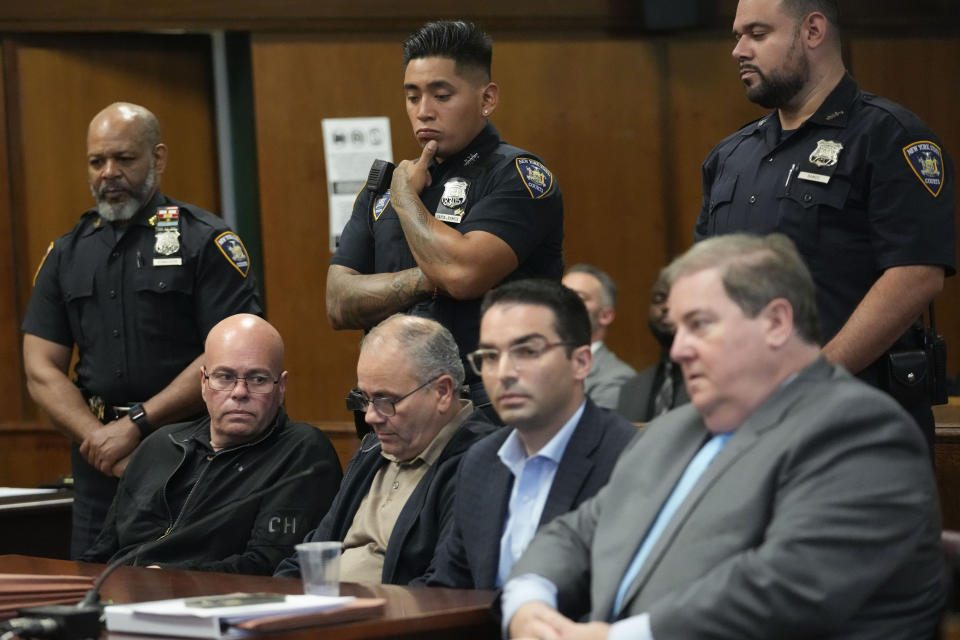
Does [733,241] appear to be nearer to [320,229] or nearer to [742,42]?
[742,42]

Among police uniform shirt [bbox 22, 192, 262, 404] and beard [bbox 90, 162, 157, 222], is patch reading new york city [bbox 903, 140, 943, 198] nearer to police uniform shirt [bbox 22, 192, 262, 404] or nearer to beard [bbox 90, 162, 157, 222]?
police uniform shirt [bbox 22, 192, 262, 404]

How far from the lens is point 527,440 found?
264cm

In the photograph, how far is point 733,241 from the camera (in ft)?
7.02

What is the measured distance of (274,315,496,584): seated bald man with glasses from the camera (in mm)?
3121

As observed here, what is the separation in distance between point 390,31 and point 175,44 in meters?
0.92

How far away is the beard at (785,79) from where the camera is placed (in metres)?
2.96

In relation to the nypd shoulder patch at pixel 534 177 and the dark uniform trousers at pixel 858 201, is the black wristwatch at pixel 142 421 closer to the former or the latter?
the nypd shoulder patch at pixel 534 177

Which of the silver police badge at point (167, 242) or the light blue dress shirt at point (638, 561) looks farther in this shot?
the silver police badge at point (167, 242)

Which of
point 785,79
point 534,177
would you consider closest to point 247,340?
point 534,177

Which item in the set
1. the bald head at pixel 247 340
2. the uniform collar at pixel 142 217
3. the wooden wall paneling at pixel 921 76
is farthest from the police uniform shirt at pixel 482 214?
the wooden wall paneling at pixel 921 76

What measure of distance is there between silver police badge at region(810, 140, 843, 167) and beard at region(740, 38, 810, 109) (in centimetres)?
14

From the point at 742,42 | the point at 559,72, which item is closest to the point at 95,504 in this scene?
the point at 742,42

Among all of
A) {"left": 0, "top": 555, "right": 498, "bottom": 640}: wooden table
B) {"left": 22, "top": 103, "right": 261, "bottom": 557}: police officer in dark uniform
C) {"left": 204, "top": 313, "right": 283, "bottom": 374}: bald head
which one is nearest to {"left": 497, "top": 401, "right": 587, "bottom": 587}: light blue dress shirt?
{"left": 0, "top": 555, "right": 498, "bottom": 640}: wooden table

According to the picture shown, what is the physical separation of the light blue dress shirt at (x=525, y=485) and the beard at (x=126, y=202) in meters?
2.11
